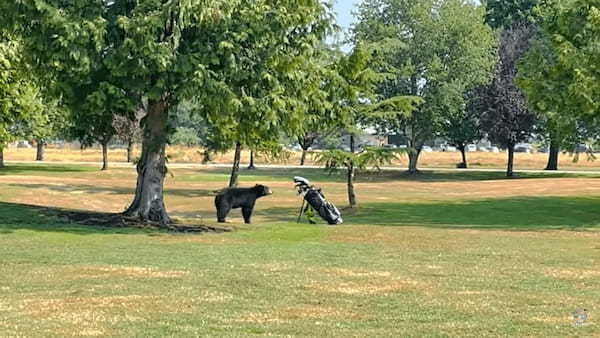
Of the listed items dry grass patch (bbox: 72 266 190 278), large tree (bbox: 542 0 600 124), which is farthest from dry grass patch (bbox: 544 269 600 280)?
large tree (bbox: 542 0 600 124)

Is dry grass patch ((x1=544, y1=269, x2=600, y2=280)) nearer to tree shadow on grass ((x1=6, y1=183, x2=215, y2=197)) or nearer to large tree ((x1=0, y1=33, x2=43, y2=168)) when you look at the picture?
large tree ((x1=0, y1=33, x2=43, y2=168))

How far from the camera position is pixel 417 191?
5706 centimetres

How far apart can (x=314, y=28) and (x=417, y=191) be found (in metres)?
31.7

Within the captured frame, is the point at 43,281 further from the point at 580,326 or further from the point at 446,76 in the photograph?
the point at 446,76

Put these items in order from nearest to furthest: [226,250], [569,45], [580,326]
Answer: [580,326], [226,250], [569,45]

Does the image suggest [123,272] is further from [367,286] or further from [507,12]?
[507,12]

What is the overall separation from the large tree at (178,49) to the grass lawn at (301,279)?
145 inches

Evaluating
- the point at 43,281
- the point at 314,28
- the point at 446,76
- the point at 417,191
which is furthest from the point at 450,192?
Result: the point at 43,281

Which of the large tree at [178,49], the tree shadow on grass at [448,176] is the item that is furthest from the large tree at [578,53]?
the tree shadow on grass at [448,176]

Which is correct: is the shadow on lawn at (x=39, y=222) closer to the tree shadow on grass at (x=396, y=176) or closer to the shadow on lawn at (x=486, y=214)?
the shadow on lawn at (x=486, y=214)

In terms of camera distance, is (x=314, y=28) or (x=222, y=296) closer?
(x=222, y=296)

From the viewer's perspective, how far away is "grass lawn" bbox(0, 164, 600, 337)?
10898 millimetres

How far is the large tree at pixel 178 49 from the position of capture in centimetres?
2292

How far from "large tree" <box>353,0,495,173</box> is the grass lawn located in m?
38.1
